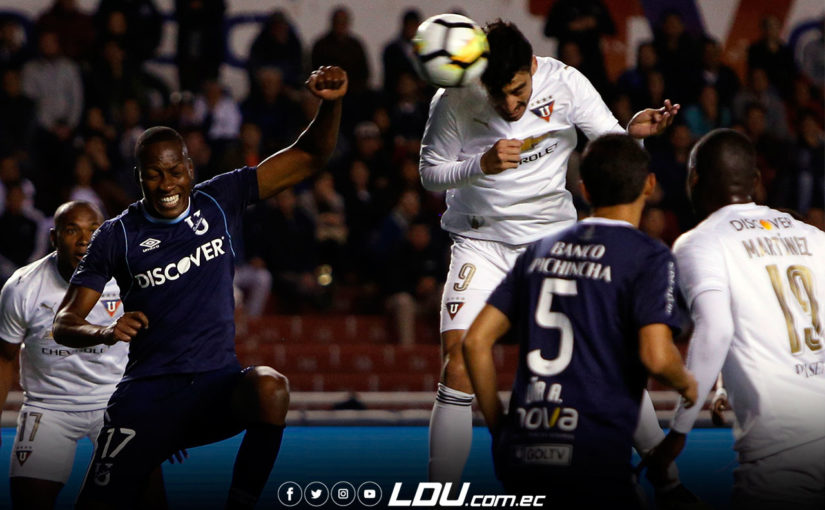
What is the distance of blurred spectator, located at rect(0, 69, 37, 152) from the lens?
14.2 m

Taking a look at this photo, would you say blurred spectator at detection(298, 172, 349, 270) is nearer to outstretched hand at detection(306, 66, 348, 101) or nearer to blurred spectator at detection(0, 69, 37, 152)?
blurred spectator at detection(0, 69, 37, 152)

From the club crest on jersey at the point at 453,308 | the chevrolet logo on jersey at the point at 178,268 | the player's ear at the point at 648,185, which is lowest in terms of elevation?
the club crest on jersey at the point at 453,308

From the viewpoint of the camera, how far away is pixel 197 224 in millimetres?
5625

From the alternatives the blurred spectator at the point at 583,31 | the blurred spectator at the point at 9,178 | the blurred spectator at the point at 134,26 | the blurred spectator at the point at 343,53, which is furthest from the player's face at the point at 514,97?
the blurred spectator at the point at 134,26

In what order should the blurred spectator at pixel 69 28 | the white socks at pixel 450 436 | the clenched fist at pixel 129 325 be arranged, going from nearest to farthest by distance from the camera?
1. the clenched fist at pixel 129 325
2. the white socks at pixel 450 436
3. the blurred spectator at pixel 69 28

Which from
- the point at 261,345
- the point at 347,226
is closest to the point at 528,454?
the point at 261,345

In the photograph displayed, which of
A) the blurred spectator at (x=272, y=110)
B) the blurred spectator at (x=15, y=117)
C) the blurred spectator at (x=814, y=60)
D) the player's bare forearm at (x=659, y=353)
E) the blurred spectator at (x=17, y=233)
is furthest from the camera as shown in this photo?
the blurred spectator at (x=814, y=60)

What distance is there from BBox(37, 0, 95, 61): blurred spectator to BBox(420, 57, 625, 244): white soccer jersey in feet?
32.7

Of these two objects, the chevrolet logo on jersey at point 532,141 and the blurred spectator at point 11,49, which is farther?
the blurred spectator at point 11,49

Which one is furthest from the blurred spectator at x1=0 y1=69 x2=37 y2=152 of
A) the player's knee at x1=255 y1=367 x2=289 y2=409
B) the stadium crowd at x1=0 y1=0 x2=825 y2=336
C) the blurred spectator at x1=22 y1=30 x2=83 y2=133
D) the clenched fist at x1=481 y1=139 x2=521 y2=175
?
the clenched fist at x1=481 y1=139 x2=521 y2=175

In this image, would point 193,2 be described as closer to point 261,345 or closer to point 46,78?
point 46,78

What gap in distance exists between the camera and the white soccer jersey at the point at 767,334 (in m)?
4.49

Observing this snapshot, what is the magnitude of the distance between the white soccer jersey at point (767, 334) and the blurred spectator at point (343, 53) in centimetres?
1085

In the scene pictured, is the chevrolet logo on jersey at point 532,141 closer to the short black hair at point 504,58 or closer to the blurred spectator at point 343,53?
the short black hair at point 504,58
